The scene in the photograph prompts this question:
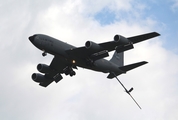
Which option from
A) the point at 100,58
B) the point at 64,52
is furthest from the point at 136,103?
the point at 64,52

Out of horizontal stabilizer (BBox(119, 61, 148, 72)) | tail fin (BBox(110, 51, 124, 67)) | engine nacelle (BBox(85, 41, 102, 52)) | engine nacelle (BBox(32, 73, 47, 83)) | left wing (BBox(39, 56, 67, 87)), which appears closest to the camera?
engine nacelle (BBox(85, 41, 102, 52))

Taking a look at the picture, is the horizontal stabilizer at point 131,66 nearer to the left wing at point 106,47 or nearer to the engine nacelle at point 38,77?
the left wing at point 106,47

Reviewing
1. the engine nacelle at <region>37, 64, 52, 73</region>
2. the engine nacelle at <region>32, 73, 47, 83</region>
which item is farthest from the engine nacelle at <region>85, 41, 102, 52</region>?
the engine nacelle at <region>32, 73, 47, 83</region>

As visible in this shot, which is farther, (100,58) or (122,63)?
(122,63)

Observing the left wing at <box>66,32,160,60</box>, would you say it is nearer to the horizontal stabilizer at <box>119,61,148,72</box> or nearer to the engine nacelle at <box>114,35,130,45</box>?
the engine nacelle at <box>114,35,130,45</box>

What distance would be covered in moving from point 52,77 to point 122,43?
1592cm

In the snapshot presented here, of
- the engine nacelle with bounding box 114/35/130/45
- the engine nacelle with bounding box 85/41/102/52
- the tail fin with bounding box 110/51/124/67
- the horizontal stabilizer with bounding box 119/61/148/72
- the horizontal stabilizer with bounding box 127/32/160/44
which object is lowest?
the horizontal stabilizer with bounding box 119/61/148/72

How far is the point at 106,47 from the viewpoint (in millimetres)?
45656

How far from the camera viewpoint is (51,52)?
4500 centimetres

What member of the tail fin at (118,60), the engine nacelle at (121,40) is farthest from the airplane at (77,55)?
the tail fin at (118,60)

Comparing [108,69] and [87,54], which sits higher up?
[87,54]

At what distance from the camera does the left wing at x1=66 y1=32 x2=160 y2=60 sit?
43319 mm

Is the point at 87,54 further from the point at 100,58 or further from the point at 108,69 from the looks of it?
the point at 108,69

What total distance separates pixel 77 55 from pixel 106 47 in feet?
13.8
